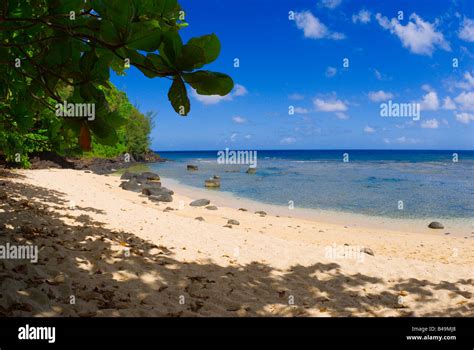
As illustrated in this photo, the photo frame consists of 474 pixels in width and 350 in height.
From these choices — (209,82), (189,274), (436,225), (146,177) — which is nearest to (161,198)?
(146,177)

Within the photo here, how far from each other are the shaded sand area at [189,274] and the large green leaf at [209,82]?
2.81m

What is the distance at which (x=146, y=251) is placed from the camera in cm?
651

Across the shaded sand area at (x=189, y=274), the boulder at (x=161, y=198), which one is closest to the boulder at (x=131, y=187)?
the boulder at (x=161, y=198)

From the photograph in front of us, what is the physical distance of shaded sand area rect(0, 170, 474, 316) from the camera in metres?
4.20

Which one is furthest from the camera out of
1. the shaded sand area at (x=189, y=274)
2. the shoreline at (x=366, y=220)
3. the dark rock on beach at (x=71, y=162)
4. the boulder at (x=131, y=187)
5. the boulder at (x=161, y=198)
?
the dark rock on beach at (x=71, y=162)

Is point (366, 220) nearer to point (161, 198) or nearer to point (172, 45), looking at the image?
point (161, 198)

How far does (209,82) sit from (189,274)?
13.5ft

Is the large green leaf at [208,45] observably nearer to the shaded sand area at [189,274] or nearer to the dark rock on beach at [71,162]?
the shaded sand area at [189,274]

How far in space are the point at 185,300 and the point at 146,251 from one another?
219 centimetres

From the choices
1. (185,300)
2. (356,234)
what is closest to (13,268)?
(185,300)

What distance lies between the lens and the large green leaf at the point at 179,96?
219cm

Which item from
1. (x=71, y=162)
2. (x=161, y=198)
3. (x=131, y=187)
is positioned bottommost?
(x=161, y=198)

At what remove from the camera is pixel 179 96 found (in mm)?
→ 2227

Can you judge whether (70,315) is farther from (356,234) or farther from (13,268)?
(356,234)
